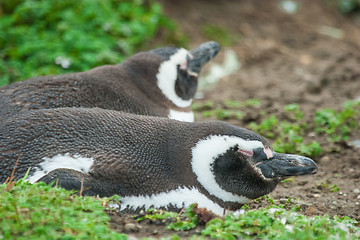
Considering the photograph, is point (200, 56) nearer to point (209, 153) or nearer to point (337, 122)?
point (337, 122)

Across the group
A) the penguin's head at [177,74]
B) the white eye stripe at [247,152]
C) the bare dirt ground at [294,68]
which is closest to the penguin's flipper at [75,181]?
the bare dirt ground at [294,68]

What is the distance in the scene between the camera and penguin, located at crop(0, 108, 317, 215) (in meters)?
3.51

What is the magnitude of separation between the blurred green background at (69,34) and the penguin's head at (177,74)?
137 cm

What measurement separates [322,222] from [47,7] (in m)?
5.44

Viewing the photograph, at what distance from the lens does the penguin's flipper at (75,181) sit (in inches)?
130

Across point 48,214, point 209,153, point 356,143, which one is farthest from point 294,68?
point 48,214

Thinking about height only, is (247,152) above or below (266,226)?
above

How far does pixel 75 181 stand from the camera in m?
3.35

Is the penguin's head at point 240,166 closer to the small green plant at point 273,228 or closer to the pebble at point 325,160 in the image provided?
the small green plant at point 273,228

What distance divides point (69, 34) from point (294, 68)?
140 inches

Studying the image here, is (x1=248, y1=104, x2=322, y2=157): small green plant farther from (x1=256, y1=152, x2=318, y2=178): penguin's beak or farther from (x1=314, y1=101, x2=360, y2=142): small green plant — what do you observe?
(x1=256, y1=152, x2=318, y2=178): penguin's beak

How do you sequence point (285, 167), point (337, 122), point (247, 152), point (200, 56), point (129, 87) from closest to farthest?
1. point (247, 152)
2. point (285, 167)
3. point (129, 87)
4. point (337, 122)
5. point (200, 56)

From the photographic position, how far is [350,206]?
4414 millimetres

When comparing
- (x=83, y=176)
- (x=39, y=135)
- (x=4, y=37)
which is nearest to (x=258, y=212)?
(x=83, y=176)
